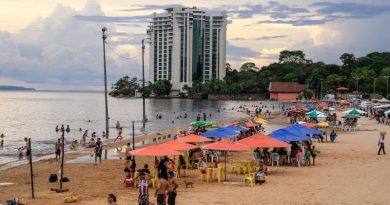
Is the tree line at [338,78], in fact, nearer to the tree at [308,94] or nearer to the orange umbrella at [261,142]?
the tree at [308,94]

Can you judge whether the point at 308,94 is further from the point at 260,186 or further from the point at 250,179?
the point at 260,186

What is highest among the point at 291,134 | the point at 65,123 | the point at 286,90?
the point at 286,90

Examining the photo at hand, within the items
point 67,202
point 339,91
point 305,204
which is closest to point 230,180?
point 305,204

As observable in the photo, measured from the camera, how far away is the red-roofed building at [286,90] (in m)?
178

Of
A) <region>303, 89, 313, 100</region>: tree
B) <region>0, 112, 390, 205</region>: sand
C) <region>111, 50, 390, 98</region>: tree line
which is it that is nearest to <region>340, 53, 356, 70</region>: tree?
<region>111, 50, 390, 98</region>: tree line

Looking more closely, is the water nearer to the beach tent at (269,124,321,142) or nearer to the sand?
the sand

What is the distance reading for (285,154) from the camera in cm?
2556

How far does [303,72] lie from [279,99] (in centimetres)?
1426

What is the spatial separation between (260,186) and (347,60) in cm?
16777

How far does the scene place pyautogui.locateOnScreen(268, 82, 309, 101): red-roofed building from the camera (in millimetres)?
177625

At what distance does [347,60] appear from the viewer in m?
180

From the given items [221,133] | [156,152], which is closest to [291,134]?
[221,133]

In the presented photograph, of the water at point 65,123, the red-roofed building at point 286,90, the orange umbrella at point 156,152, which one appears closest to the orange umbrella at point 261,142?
the orange umbrella at point 156,152

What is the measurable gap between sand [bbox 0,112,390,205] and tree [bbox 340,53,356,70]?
154030 mm
